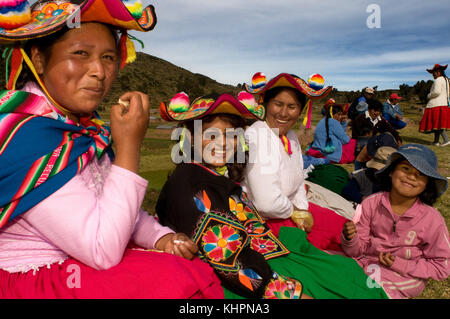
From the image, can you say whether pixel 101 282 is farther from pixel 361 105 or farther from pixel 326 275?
pixel 361 105

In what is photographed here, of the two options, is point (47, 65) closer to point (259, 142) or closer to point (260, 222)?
point (260, 222)

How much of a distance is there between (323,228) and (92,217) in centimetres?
254

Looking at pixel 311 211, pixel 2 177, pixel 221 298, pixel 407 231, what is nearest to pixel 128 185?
pixel 2 177

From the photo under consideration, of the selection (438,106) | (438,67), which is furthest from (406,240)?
(438,106)

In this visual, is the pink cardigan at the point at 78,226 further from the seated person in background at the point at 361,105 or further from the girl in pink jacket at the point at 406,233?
the seated person in background at the point at 361,105

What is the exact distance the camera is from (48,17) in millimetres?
1262

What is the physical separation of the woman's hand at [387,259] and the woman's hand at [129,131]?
2.17 metres

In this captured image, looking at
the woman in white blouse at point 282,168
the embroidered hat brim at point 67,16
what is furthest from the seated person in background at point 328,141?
the embroidered hat brim at point 67,16

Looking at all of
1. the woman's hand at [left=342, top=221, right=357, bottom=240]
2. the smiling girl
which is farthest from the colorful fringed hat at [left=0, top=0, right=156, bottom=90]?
the woman's hand at [left=342, top=221, right=357, bottom=240]

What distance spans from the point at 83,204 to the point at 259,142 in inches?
77.6

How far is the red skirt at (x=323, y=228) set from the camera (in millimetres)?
2910

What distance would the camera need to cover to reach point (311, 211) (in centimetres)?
333

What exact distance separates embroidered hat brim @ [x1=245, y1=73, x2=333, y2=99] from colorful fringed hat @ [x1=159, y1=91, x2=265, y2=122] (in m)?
0.70

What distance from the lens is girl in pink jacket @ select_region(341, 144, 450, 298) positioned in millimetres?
2428
